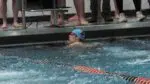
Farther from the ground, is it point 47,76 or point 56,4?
point 56,4

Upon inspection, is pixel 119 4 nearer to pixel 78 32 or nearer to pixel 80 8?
pixel 80 8

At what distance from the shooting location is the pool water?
7.26 meters

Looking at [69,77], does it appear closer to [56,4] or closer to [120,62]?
[120,62]

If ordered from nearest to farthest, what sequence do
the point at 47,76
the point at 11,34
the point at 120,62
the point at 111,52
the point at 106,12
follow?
1. the point at 47,76
2. the point at 120,62
3. the point at 111,52
4. the point at 11,34
5. the point at 106,12

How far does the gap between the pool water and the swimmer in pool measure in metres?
0.24

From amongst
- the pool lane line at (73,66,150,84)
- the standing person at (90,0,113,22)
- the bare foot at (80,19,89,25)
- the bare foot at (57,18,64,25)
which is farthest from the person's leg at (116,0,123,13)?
the pool lane line at (73,66,150,84)

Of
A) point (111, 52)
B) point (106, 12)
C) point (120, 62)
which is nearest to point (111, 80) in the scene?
point (120, 62)

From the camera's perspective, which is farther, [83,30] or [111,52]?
[83,30]

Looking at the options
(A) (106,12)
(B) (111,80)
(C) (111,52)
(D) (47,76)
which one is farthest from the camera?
(A) (106,12)

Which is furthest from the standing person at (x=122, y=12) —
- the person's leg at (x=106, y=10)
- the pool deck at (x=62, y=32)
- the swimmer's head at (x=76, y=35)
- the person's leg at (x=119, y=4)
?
the swimmer's head at (x=76, y=35)

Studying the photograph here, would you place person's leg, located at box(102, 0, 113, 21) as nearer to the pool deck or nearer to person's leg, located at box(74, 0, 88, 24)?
the pool deck

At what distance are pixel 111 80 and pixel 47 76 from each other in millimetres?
998

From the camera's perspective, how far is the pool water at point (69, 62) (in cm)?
726

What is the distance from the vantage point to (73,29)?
404 inches
